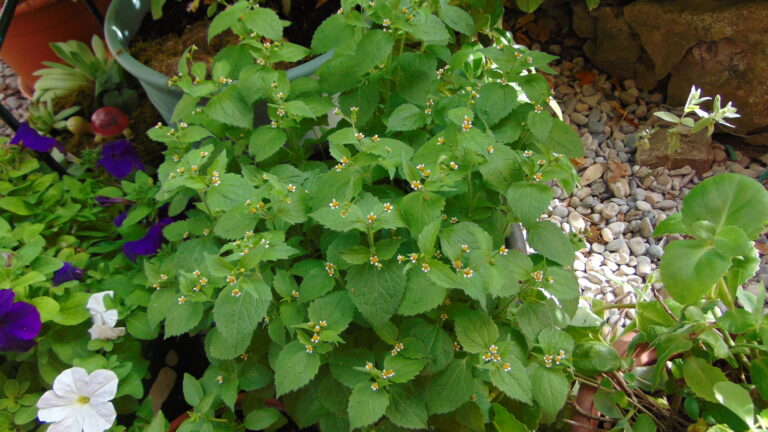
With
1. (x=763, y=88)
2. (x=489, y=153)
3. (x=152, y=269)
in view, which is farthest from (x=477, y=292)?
(x=763, y=88)

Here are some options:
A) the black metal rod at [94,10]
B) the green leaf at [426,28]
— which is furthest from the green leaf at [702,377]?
the black metal rod at [94,10]

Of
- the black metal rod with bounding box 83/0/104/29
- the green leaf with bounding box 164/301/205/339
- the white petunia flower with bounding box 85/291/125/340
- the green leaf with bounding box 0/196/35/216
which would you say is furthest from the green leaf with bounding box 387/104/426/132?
the black metal rod with bounding box 83/0/104/29

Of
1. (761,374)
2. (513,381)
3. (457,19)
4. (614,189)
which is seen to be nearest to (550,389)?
(513,381)

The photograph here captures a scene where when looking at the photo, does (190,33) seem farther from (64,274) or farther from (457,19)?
(457,19)

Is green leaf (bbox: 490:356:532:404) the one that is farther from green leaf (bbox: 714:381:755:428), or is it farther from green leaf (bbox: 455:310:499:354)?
green leaf (bbox: 714:381:755:428)

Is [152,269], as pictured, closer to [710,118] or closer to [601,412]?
[601,412]
